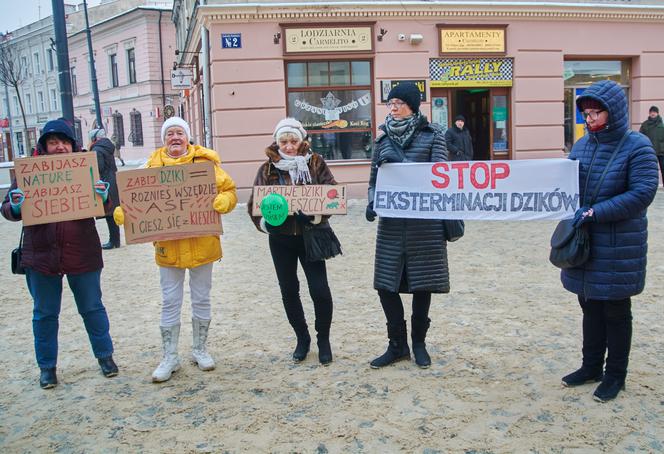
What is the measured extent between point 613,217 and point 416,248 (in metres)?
1.26

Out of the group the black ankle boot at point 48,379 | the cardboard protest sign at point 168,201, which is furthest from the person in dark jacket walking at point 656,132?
the black ankle boot at point 48,379

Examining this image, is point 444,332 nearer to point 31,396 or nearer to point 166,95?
point 31,396

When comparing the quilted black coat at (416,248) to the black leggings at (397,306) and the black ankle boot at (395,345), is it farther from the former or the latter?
the black ankle boot at (395,345)

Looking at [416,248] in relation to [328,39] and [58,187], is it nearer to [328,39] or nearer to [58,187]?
[58,187]

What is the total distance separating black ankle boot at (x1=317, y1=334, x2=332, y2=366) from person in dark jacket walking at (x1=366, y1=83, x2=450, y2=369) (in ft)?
1.11

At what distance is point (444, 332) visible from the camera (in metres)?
5.19

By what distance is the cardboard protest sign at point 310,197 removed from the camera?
4.43m

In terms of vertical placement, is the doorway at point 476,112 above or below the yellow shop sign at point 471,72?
below

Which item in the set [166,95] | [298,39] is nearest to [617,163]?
[298,39]

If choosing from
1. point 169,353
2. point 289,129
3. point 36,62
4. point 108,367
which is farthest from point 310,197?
point 36,62

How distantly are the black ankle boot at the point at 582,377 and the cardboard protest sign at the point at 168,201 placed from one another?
2459 mm

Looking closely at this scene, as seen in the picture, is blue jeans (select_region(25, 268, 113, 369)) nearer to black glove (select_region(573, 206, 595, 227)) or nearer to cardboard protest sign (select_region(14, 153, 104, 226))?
cardboard protest sign (select_region(14, 153, 104, 226))

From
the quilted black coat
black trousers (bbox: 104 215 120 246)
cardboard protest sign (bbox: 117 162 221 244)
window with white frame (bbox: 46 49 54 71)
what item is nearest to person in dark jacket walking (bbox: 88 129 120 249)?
black trousers (bbox: 104 215 120 246)

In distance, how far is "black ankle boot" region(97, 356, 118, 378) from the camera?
4.51 metres
